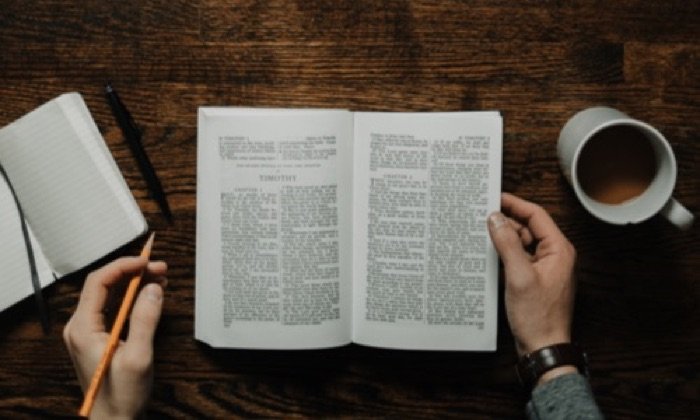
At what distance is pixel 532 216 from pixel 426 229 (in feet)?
0.41

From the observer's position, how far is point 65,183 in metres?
0.85

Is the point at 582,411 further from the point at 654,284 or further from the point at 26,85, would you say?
the point at 26,85

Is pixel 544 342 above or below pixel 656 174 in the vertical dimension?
below

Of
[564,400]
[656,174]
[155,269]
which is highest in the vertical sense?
[656,174]

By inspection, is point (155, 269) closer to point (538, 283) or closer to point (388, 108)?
point (388, 108)

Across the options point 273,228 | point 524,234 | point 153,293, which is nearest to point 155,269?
point 153,293

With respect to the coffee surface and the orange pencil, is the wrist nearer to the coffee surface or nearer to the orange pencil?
the coffee surface

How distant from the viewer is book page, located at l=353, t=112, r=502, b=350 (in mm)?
844

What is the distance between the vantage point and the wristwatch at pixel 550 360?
2.52 feet

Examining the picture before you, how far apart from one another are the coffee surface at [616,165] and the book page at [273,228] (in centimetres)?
28

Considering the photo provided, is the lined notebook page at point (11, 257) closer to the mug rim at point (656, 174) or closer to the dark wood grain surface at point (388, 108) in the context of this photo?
the dark wood grain surface at point (388, 108)

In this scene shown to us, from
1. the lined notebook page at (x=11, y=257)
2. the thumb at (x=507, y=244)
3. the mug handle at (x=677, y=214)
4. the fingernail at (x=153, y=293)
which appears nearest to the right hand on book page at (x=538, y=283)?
the thumb at (x=507, y=244)

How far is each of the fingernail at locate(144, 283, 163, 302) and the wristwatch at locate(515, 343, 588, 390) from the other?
41 cm

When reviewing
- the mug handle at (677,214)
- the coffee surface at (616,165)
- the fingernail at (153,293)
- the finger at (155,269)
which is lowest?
the fingernail at (153,293)
